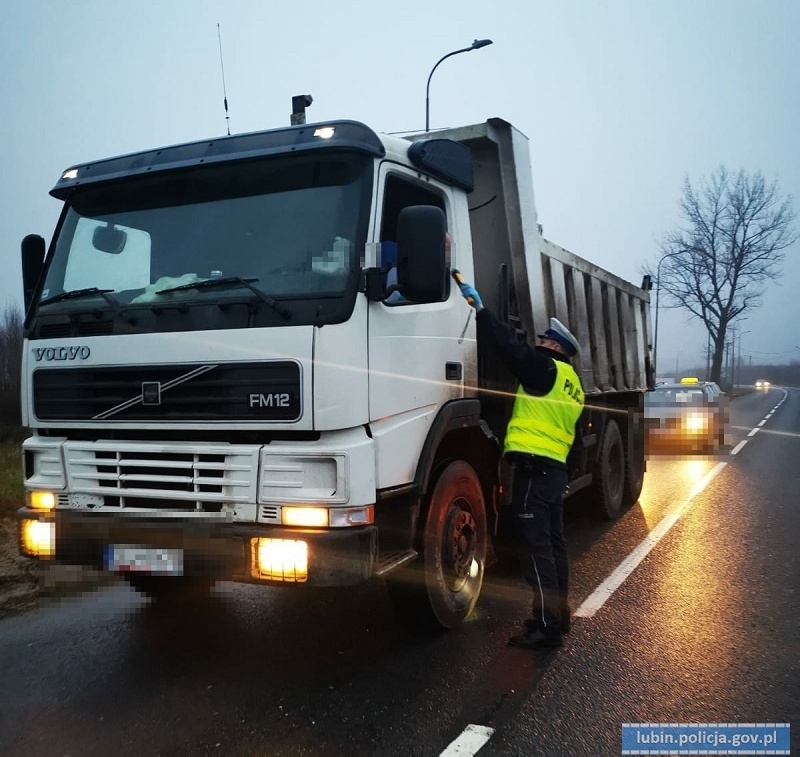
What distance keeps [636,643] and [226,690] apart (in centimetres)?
226

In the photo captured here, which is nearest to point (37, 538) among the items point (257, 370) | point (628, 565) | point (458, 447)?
point (257, 370)

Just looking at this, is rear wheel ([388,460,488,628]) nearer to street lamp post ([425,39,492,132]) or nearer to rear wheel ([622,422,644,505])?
rear wheel ([622,422,644,505])

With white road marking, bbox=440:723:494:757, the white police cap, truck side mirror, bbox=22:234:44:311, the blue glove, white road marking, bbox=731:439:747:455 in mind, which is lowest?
white road marking, bbox=731:439:747:455

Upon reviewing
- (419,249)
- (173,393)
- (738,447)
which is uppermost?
(419,249)

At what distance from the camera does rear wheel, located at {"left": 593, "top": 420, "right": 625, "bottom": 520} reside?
285 inches

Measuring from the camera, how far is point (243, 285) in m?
3.58

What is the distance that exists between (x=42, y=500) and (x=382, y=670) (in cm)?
200

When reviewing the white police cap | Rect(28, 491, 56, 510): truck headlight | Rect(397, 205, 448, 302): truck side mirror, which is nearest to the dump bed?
the white police cap

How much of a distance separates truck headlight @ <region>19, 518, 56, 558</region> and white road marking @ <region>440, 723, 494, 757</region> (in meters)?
2.19

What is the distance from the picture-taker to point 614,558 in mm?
6133

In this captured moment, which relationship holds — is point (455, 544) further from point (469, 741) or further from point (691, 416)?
point (691, 416)

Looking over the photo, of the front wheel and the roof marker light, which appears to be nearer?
the roof marker light

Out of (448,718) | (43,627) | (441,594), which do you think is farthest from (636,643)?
(43,627)

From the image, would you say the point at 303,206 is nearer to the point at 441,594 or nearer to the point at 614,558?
the point at 441,594
